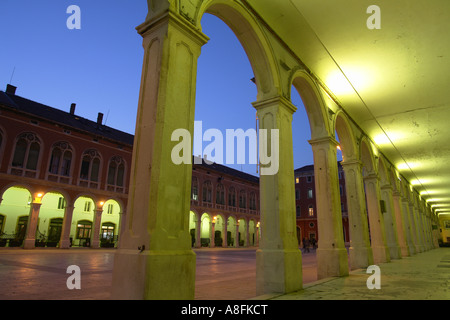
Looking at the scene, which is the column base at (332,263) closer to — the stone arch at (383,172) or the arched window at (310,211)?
the stone arch at (383,172)

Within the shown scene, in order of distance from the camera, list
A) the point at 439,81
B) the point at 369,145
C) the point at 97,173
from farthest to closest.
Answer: the point at 97,173 → the point at 369,145 → the point at 439,81

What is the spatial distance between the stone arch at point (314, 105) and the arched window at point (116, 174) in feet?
62.7

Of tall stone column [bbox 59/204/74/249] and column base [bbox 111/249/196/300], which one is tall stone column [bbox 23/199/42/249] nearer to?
tall stone column [bbox 59/204/74/249]

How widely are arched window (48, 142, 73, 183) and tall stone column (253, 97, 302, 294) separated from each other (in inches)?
737

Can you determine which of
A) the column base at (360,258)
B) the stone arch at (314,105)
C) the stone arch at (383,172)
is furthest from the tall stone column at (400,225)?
the stone arch at (314,105)

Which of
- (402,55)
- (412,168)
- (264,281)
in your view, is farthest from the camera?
(412,168)

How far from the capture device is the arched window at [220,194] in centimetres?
3309

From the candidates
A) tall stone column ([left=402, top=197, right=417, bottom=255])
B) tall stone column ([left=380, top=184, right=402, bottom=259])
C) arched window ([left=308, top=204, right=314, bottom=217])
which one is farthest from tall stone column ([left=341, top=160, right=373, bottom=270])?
arched window ([left=308, top=204, right=314, bottom=217])

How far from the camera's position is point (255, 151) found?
614 centimetres

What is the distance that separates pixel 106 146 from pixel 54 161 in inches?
160

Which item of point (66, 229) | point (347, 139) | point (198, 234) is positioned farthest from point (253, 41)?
point (198, 234)

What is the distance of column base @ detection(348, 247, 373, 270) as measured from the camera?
31.2ft

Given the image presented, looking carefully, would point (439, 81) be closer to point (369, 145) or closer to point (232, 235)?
point (369, 145)
